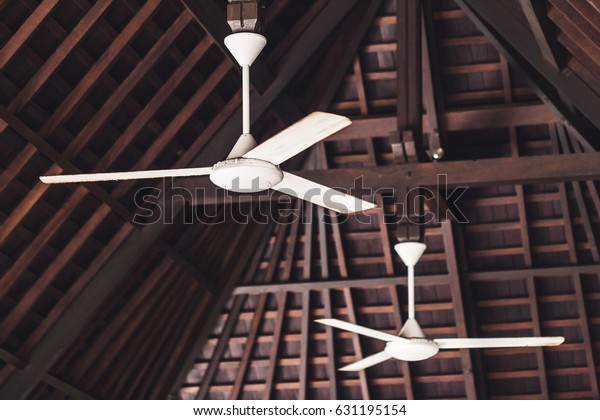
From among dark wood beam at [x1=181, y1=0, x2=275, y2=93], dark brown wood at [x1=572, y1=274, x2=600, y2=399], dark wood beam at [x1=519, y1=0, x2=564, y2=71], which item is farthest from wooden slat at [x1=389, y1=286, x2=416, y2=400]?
dark wood beam at [x1=519, y1=0, x2=564, y2=71]

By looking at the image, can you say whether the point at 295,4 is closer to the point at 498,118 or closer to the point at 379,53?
the point at 379,53

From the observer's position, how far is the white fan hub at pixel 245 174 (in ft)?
17.6

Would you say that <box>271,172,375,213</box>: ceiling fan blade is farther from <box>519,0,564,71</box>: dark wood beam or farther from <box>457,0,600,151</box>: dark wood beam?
<box>457,0,600,151</box>: dark wood beam

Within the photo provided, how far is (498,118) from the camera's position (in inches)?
368

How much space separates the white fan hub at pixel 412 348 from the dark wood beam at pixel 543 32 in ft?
6.96

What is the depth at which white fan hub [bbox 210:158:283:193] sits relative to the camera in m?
5.38

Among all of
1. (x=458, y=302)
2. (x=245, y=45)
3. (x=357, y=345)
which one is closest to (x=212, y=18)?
(x=245, y=45)

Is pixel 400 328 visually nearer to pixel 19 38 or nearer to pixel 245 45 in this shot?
pixel 19 38

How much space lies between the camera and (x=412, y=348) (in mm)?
7363

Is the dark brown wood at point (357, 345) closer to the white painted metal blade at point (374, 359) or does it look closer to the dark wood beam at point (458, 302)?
the dark wood beam at point (458, 302)

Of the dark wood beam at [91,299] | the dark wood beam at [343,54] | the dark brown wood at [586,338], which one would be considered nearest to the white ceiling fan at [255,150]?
the dark wood beam at [91,299]

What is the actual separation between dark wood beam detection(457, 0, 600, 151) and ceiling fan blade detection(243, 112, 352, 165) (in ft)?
9.40

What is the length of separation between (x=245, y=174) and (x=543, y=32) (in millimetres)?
2637

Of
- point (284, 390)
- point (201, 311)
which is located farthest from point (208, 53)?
point (284, 390)
